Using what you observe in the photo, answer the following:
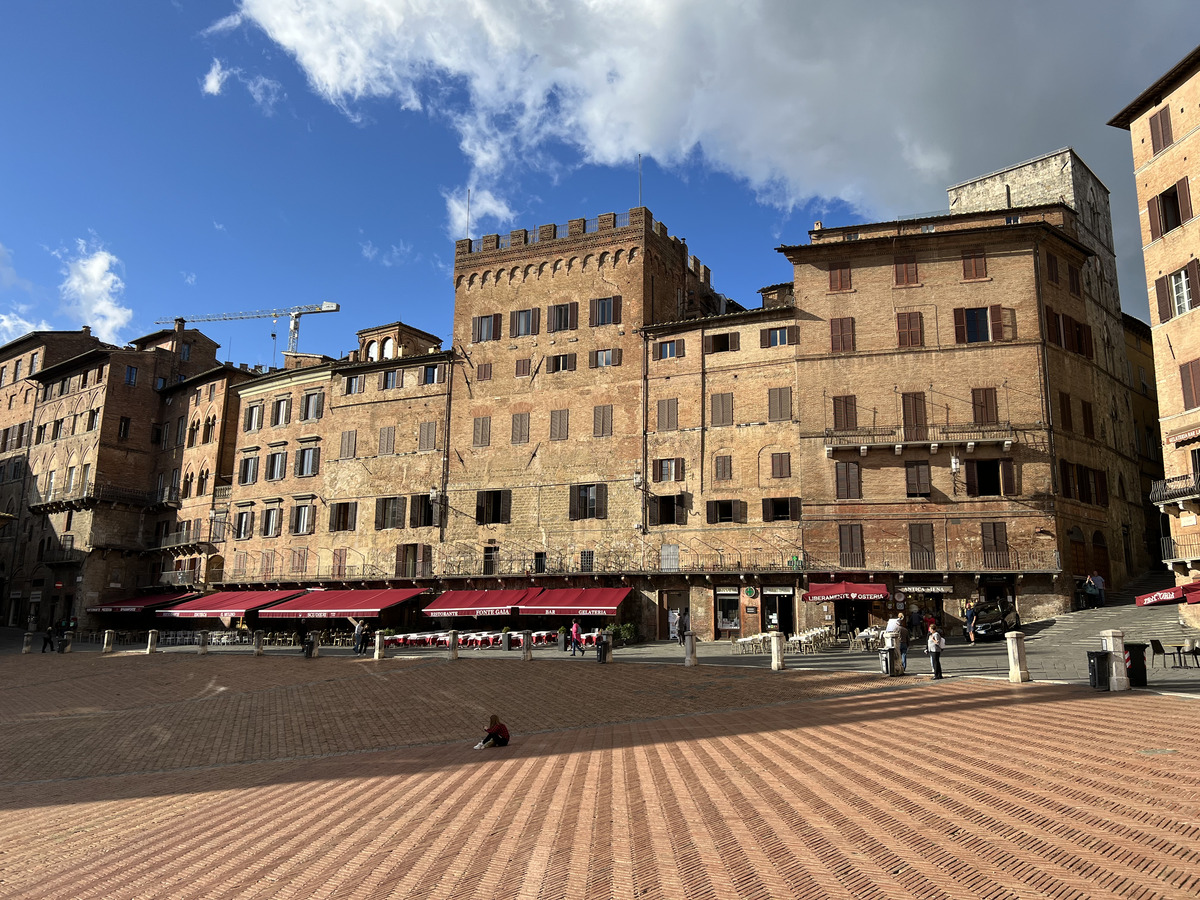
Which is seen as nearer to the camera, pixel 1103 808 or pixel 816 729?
pixel 1103 808

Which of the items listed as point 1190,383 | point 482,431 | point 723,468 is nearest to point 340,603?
point 482,431

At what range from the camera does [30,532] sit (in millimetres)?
60688

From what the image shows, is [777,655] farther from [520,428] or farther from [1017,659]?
[520,428]

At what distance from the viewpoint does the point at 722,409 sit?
39000 millimetres

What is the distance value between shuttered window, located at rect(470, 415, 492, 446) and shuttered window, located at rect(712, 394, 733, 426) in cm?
1232

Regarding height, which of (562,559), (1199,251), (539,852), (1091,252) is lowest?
(539,852)

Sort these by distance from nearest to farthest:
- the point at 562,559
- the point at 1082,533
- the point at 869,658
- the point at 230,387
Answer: the point at 869,658 → the point at 1082,533 → the point at 562,559 → the point at 230,387

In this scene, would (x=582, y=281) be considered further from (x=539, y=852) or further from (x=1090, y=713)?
(x=539, y=852)

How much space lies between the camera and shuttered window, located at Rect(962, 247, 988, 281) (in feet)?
118

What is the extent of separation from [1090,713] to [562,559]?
1108 inches

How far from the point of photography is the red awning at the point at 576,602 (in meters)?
37.0

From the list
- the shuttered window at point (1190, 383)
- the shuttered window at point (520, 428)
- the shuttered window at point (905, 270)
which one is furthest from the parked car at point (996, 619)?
the shuttered window at point (520, 428)

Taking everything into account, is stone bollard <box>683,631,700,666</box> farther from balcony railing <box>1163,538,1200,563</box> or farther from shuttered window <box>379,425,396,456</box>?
shuttered window <box>379,425,396,456</box>

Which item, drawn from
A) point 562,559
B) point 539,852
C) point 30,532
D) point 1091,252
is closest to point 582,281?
point 562,559
